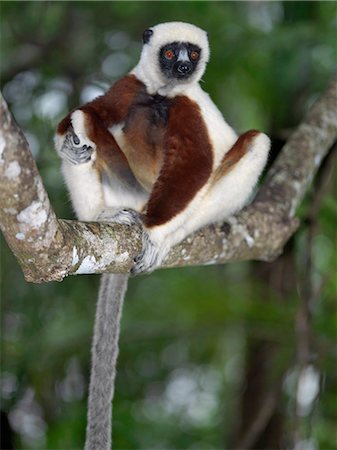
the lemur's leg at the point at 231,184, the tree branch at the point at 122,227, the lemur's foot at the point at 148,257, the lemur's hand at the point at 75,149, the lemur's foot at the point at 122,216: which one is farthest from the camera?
the lemur's leg at the point at 231,184

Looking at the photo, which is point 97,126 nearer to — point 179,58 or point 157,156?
point 157,156

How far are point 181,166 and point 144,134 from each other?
0.43 m

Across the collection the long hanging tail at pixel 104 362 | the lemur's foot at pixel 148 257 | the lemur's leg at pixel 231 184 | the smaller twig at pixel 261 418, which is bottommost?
the smaller twig at pixel 261 418

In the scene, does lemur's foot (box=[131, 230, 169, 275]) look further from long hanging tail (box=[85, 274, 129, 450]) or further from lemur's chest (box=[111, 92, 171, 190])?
lemur's chest (box=[111, 92, 171, 190])

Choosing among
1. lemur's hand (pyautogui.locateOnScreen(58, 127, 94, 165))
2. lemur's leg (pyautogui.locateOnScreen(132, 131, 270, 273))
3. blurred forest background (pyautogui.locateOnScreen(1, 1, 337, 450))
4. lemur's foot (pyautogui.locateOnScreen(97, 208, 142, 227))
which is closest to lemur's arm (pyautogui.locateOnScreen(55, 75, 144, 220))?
lemur's hand (pyautogui.locateOnScreen(58, 127, 94, 165))

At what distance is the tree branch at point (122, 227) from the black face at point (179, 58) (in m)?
0.84

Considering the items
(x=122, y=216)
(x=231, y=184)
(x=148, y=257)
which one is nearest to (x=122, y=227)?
(x=148, y=257)

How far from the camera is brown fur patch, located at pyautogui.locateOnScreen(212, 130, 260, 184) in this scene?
390 cm

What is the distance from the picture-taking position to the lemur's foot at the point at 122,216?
11.6 feet

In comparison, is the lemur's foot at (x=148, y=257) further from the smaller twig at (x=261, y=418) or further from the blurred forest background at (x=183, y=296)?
the smaller twig at (x=261, y=418)

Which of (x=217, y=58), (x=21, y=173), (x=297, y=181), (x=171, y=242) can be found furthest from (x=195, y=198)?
(x=217, y=58)

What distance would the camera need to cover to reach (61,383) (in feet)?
20.6

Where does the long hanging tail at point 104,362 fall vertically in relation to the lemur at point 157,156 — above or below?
below

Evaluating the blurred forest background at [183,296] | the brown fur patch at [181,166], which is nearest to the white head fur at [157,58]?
the brown fur patch at [181,166]
